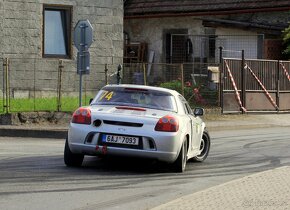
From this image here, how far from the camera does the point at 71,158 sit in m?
11.8

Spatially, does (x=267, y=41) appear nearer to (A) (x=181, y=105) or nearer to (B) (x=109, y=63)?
(B) (x=109, y=63)

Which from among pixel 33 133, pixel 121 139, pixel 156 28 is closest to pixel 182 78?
pixel 33 133

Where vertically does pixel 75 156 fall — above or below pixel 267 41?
below

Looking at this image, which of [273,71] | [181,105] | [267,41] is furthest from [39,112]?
[267,41]

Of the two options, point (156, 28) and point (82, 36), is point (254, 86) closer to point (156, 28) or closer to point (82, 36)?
point (156, 28)

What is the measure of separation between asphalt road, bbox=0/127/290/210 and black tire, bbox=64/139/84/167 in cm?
15

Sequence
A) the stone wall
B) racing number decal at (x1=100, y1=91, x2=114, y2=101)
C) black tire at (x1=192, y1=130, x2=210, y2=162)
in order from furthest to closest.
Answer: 1. the stone wall
2. black tire at (x1=192, y1=130, x2=210, y2=162)
3. racing number decal at (x1=100, y1=91, x2=114, y2=101)

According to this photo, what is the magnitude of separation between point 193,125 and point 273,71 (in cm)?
1615

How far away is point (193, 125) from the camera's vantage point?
1236 centimetres

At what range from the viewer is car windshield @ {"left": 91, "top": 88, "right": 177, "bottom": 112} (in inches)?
473

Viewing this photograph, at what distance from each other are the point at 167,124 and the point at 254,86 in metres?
16.6

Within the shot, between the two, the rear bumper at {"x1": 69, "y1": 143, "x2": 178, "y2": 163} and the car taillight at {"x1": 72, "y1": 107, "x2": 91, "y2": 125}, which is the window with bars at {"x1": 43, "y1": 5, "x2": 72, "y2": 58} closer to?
the car taillight at {"x1": 72, "y1": 107, "x2": 91, "y2": 125}

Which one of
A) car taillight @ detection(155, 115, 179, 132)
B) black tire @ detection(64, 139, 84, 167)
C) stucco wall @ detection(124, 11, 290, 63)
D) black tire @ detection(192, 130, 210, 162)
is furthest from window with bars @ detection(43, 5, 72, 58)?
car taillight @ detection(155, 115, 179, 132)

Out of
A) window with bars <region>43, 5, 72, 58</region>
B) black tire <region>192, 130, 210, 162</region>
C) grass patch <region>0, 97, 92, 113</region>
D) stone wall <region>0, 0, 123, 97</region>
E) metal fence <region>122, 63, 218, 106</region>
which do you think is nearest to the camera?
black tire <region>192, 130, 210, 162</region>
